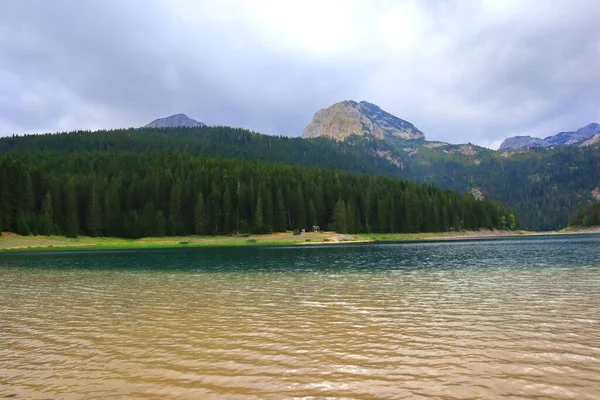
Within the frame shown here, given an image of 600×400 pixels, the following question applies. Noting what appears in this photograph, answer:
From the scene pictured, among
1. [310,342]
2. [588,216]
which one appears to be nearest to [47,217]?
[310,342]

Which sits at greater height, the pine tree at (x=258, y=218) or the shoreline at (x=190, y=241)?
the pine tree at (x=258, y=218)

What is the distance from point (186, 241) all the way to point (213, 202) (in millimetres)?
21344

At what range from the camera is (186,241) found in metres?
101

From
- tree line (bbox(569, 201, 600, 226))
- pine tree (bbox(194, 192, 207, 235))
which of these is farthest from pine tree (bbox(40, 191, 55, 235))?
tree line (bbox(569, 201, 600, 226))

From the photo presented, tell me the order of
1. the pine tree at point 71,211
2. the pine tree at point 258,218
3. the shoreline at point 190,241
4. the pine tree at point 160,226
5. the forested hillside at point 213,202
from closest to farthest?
the shoreline at point 190,241
the pine tree at point 71,211
the forested hillside at point 213,202
the pine tree at point 160,226
the pine tree at point 258,218

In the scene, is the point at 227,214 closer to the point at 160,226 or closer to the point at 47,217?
the point at 160,226

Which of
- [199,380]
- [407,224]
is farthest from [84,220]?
[199,380]

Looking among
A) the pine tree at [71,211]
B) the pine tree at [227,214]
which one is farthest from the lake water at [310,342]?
the pine tree at [227,214]

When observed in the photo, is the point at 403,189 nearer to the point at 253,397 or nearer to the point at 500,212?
the point at 500,212

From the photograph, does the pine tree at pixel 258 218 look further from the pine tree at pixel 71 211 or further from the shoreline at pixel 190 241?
the pine tree at pixel 71 211

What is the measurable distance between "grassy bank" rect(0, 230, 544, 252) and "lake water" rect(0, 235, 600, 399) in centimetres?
7445

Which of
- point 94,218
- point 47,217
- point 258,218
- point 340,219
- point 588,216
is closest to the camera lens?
point 47,217

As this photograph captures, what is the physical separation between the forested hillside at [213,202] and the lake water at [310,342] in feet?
300

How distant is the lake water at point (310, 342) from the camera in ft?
26.3
